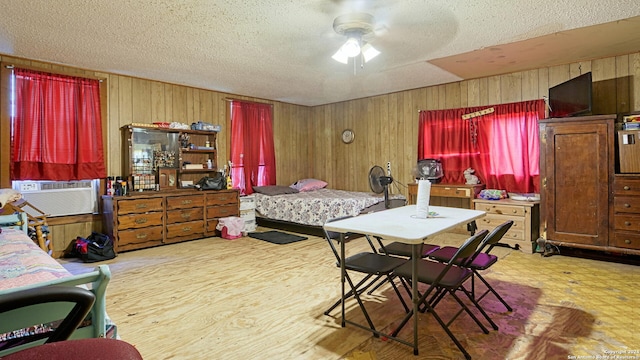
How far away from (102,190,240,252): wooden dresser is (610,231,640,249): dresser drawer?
Answer: 4771mm

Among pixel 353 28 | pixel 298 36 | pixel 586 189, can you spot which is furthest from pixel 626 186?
pixel 298 36

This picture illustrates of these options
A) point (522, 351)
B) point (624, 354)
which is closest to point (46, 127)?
point (522, 351)

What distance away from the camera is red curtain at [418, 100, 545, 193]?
14.9ft

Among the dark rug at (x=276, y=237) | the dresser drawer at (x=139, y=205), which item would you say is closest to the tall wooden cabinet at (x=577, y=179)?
the dark rug at (x=276, y=237)

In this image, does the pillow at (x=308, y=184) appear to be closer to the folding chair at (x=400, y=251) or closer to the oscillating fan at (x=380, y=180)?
the oscillating fan at (x=380, y=180)

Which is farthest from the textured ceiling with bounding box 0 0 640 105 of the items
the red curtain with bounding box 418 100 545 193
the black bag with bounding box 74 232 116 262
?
the black bag with bounding box 74 232 116 262

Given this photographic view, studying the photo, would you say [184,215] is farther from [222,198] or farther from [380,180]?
[380,180]

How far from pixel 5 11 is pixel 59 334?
3.03 meters

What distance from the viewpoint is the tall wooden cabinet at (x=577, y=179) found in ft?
11.8

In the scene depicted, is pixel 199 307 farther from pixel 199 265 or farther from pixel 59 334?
pixel 59 334

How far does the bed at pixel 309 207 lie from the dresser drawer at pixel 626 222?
2.45 metres

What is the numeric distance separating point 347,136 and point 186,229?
132 inches

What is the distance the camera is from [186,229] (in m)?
4.83

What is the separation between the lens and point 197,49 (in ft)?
11.8
